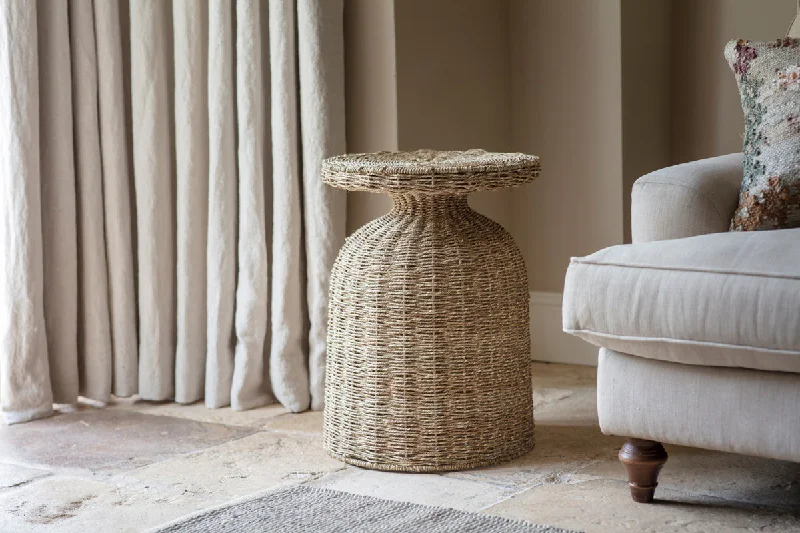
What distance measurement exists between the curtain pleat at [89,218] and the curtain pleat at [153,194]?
0.28 ft

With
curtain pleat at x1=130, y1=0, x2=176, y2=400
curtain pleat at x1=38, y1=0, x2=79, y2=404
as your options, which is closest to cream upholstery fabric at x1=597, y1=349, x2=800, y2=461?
curtain pleat at x1=130, y1=0, x2=176, y2=400

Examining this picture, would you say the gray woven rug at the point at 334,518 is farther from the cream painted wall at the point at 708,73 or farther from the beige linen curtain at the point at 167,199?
the cream painted wall at the point at 708,73

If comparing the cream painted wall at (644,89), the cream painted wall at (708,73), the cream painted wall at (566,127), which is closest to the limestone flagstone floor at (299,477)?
the cream painted wall at (566,127)

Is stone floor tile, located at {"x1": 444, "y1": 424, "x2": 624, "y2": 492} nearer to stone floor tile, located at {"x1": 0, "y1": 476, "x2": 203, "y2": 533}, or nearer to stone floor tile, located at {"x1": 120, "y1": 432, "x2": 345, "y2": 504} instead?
stone floor tile, located at {"x1": 120, "y1": 432, "x2": 345, "y2": 504}

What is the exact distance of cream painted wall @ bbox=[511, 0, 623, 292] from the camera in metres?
2.75

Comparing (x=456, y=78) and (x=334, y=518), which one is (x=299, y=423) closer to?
(x=334, y=518)

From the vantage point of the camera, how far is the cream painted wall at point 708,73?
2.71 metres

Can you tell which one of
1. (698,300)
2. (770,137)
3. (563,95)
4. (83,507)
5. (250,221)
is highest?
(563,95)

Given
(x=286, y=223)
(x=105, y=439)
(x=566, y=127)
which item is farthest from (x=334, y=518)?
(x=566, y=127)

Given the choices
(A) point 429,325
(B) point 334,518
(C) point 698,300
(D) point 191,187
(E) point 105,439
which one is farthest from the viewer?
(D) point 191,187

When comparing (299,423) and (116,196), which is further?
(116,196)

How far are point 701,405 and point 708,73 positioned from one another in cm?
139

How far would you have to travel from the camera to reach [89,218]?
2.50 m

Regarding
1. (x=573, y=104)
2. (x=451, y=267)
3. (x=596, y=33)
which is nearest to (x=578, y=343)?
(x=573, y=104)
